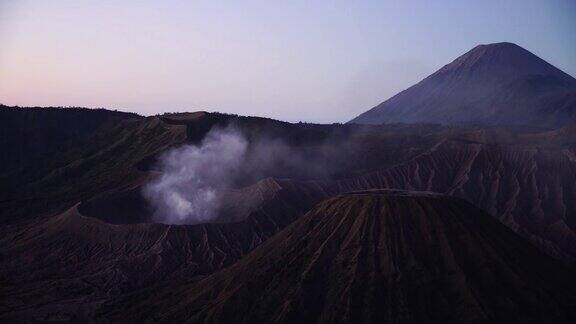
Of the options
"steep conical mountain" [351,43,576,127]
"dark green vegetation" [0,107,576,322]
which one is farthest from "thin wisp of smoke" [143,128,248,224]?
"steep conical mountain" [351,43,576,127]

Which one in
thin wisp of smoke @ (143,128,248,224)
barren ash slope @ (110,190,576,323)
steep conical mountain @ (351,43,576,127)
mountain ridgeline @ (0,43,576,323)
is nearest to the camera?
barren ash slope @ (110,190,576,323)

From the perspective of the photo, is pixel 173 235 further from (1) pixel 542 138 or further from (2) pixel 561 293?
(1) pixel 542 138

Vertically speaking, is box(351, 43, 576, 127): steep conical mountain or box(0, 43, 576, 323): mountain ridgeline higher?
box(351, 43, 576, 127): steep conical mountain

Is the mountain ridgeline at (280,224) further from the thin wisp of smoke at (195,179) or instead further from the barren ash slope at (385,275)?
the thin wisp of smoke at (195,179)

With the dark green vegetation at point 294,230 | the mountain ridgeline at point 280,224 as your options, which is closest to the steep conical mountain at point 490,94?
the mountain ridgeline at point 280,224

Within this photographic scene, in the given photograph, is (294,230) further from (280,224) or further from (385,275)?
(280,224)

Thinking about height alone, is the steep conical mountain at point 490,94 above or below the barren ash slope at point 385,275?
above

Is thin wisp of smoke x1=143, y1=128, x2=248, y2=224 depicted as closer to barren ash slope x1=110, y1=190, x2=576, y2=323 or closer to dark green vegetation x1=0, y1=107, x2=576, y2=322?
dark green vegetation x1=0, y1=107, x2=576, y2=322
